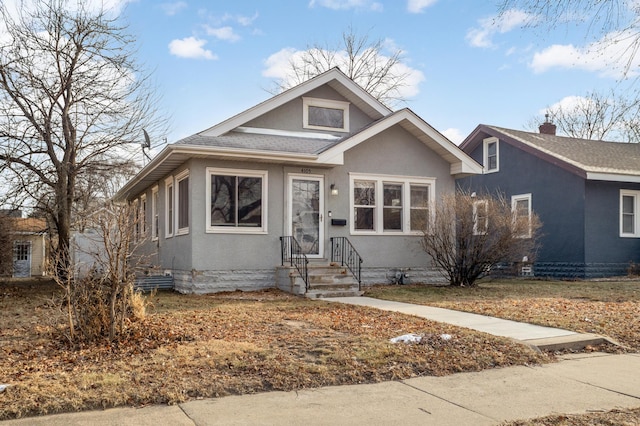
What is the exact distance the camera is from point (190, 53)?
1611 cm

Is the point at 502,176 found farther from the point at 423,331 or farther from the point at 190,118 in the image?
the point at 423,331

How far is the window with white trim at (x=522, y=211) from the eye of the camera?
13.5 meters

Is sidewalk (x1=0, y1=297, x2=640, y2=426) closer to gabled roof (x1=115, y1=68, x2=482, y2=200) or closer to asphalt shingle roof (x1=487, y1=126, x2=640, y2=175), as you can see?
gabled roof (x1=115, y1=68, x2=482, y2=200)

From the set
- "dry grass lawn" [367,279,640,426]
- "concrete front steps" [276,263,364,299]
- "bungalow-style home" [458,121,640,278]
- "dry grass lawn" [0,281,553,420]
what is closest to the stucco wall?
"concrete front steps" [276,263,364,299]

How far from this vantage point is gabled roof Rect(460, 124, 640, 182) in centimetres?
1706

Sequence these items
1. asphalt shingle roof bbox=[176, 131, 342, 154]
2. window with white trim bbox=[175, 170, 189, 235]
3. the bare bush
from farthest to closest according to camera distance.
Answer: window with white trim bbox=[175, 170, 189, 235] < asphalt shingle roof bbox=[176, 131, 342, 154] < the bare bush

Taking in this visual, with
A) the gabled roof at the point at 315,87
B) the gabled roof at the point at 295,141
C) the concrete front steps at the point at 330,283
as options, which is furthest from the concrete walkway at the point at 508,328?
the gabled roof at the point at 315,87

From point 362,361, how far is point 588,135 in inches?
1382

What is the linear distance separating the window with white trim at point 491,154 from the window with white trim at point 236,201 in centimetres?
Answer: 1113

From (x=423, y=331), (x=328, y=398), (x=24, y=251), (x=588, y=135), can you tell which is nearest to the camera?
(x=328, y=398)

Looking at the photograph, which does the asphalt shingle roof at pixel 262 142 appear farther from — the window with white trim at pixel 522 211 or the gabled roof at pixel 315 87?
the window with white trim at pixel 522 211

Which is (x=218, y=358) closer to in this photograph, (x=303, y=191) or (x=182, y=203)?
(x=303, y=191)

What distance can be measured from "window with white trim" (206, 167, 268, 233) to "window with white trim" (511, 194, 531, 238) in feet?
19.7

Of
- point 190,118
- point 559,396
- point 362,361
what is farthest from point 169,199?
point 559,396
